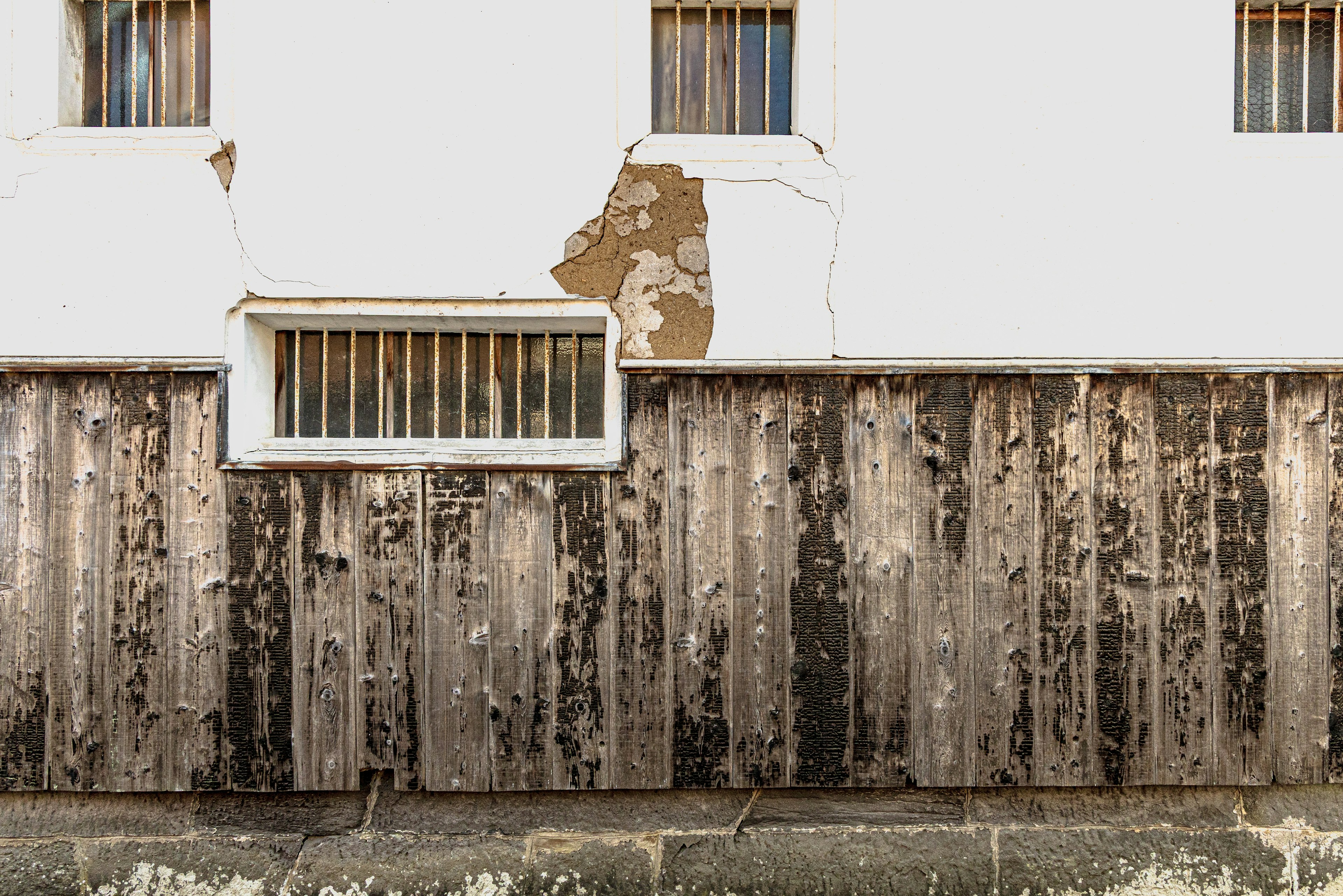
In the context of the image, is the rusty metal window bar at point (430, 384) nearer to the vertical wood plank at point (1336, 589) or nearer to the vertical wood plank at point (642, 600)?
the vertical wood plank at point (642, 600)

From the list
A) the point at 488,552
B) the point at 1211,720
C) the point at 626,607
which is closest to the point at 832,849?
the point at 626,607

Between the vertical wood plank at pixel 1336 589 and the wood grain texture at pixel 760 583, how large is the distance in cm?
188

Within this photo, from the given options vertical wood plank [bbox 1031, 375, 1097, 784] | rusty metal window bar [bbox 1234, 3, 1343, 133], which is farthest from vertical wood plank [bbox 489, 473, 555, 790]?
rusty metal window bar [bbox 1234, 3, 1343, 133]

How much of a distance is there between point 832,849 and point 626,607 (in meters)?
1.11

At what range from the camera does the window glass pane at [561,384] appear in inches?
105

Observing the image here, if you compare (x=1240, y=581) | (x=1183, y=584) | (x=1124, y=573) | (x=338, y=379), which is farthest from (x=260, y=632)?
(x=1240, y=581)

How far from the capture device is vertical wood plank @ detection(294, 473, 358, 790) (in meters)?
2.47

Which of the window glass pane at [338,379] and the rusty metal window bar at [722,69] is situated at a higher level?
the rusty metal window bar at [722,69]

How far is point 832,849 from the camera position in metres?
2.50

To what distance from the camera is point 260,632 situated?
2471mm

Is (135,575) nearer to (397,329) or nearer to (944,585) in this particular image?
(397,329)

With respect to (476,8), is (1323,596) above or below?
below

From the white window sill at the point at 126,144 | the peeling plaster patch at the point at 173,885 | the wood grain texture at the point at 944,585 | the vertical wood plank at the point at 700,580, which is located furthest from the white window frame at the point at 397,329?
the peeling plaster patch at the point at 173,885

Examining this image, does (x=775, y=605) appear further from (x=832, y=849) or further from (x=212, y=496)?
(x=212, y=496)
